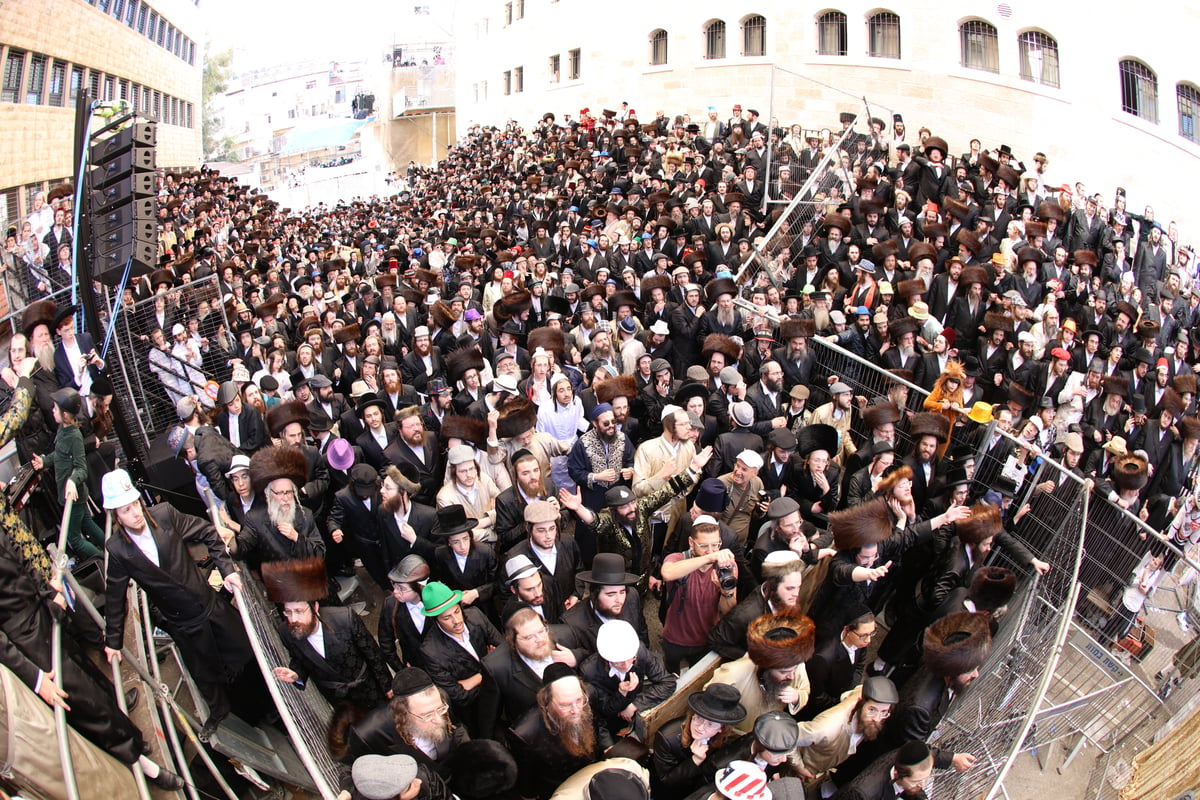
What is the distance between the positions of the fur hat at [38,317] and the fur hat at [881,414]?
771 cm

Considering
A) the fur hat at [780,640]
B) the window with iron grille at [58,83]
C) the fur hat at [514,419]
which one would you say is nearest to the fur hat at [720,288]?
the fur hat at [514,419]

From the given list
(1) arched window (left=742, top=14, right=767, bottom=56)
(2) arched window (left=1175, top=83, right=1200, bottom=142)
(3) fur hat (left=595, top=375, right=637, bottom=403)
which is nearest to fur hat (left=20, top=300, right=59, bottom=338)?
(3) fur hat (left=595, top=375, right=637, bottom=403)

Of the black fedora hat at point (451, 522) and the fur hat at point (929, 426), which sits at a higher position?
the fur hat at point (929, 426)

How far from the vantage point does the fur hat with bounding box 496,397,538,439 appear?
252 inches

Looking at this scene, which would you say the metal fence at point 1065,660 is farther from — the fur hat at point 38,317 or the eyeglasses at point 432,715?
the fur hat at point 38,317

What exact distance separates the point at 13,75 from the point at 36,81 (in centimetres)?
149

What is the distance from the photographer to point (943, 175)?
14.5 meters

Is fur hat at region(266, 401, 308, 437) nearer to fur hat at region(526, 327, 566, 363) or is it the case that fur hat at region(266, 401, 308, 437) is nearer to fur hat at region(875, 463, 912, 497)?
fur hat at region(526, 327, 566, 363)

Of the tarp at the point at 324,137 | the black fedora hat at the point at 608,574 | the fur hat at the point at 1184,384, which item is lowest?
the black fedora hat at the point at 608,574

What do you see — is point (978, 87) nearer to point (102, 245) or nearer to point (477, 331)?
point (477, 331)

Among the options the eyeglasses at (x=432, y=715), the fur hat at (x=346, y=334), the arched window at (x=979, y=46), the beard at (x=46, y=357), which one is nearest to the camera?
the eyeglasses at (x=432, y=715)

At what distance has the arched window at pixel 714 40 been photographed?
26.9 m

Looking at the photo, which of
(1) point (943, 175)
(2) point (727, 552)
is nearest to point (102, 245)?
(2) point (727, 552)

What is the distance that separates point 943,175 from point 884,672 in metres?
11.3
